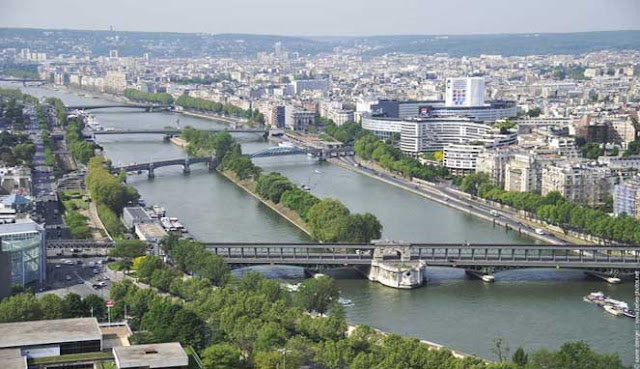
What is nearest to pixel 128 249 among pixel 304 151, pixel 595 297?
pixel 595 297

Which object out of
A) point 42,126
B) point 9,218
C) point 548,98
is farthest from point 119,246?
point 548,98

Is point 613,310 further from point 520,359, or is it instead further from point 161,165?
point 161,165

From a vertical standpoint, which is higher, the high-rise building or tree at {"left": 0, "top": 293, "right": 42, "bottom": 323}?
the high-rise building

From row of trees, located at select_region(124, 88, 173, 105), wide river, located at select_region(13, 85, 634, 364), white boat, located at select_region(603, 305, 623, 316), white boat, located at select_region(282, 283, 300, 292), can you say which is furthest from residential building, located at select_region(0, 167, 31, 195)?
row of trees, located at select_region(124, 88, 173, 105)

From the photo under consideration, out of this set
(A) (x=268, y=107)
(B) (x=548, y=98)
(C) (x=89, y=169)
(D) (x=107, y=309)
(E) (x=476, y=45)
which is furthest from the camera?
(E) (x=476, y=45)

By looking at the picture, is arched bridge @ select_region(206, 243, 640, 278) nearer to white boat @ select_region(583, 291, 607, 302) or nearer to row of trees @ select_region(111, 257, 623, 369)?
white boat @ select_region(583, 291, 607, 302)

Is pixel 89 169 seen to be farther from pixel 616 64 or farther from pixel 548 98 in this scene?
pixel 616 64

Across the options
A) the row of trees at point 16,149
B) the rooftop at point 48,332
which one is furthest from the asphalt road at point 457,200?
the rooftop at point 48,332
